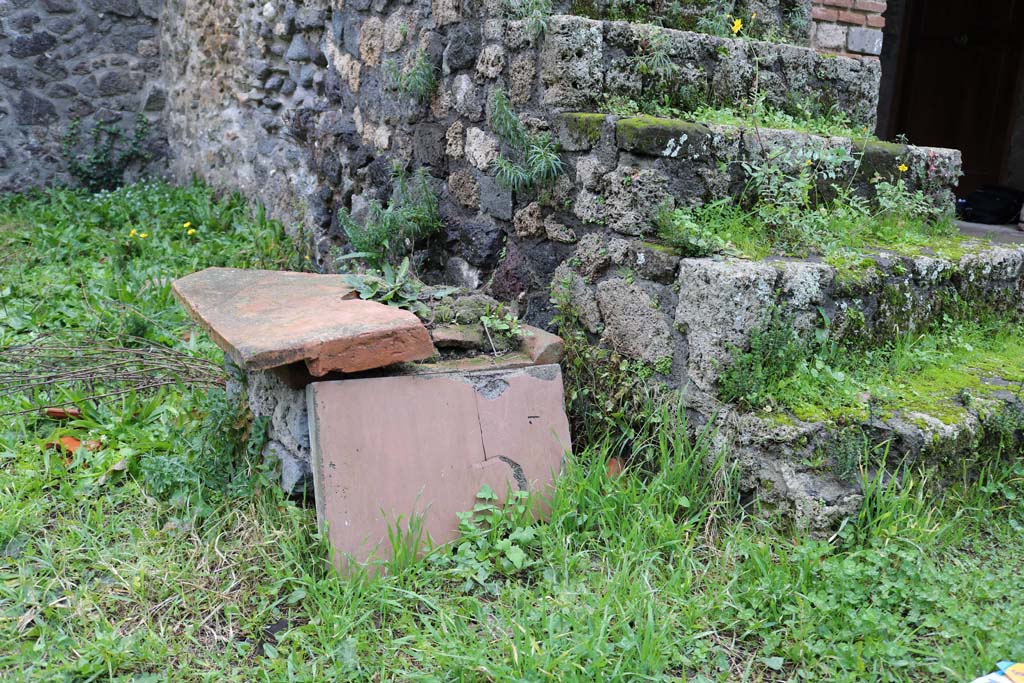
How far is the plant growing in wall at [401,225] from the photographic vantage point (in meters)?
3.40

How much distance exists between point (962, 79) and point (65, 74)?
743 centimetres

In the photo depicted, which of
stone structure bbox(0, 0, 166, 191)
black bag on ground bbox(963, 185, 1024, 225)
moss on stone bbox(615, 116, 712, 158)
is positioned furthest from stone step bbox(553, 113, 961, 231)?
stone structure bbox(0, 0, 166, 191)

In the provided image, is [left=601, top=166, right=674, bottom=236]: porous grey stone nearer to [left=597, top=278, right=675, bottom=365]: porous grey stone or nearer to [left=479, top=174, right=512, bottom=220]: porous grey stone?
[left=597, top=278, right=675, bottom=365]: porous grey stone

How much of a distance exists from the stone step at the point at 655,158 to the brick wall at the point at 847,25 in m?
0.80

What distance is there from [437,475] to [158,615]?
78 centimetres

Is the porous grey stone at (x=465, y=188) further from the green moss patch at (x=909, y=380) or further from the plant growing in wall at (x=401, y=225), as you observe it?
the green moss patch at (x=909, y=380)

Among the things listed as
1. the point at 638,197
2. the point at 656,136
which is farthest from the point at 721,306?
the point at 656,136

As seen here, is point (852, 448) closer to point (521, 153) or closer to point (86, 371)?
point (521, 153)

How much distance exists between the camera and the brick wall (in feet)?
11.5

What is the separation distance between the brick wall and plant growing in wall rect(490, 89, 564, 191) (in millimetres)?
1440

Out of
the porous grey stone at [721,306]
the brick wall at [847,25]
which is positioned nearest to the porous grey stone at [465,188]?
the porous grey stone at [721,306]

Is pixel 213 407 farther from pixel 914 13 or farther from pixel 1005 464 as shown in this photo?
pixel 914 13

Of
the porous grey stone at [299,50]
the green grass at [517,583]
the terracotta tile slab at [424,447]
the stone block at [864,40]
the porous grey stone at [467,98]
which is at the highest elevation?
the stone block at [864,40]

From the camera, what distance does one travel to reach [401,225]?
3.41 m
